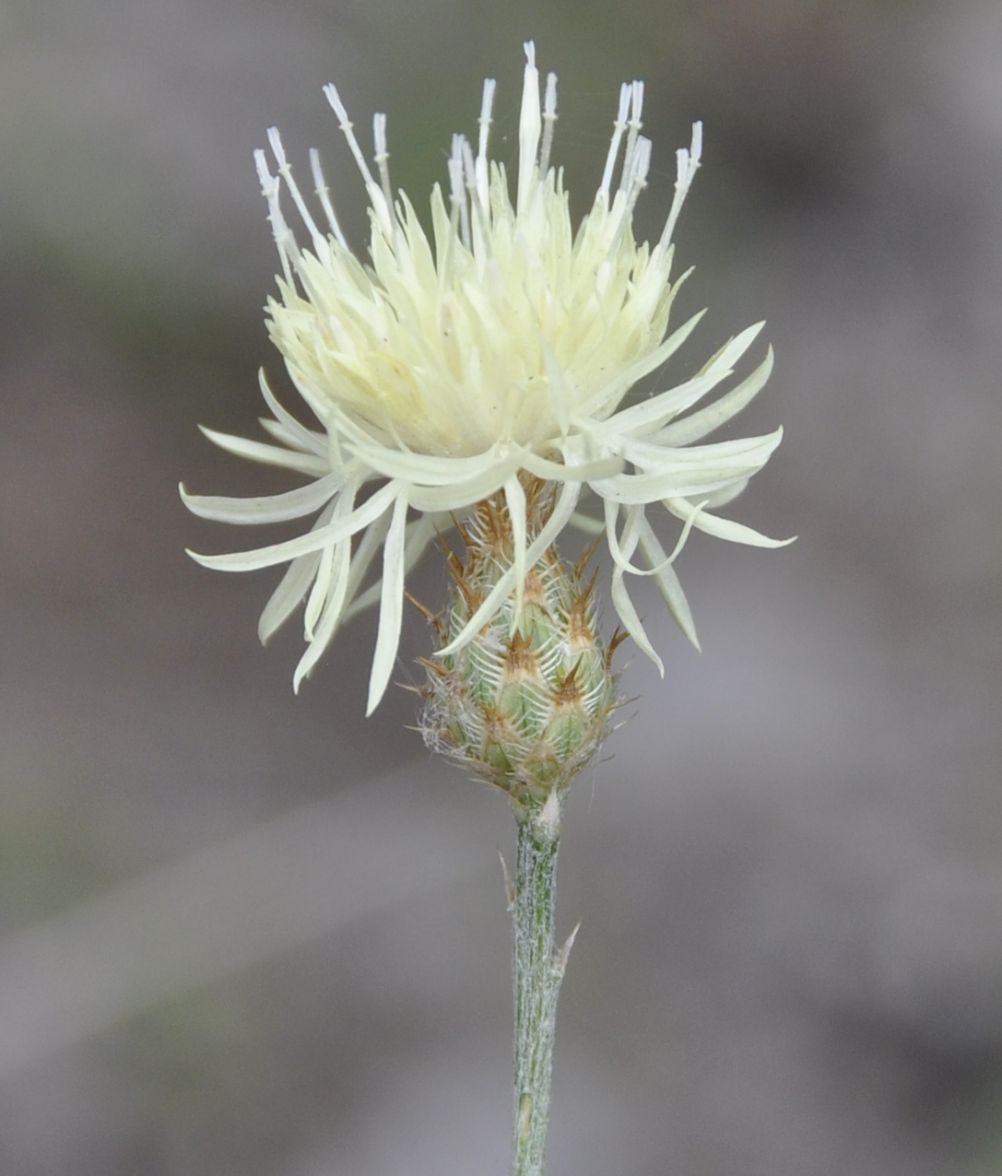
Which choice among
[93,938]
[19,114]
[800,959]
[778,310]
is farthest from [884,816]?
[19,114]

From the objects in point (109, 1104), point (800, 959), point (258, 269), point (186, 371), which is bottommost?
point (109, 1104)

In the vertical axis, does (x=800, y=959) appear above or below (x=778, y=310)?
below

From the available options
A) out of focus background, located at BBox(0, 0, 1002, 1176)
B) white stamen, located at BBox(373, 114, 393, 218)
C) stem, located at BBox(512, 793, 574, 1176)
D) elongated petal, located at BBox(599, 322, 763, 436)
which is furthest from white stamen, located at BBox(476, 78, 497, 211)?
out of focus background, located at BBox(0, 0, 1002, 1176)

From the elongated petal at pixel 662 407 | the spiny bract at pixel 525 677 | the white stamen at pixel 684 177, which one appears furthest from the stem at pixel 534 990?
the white stamen at pixel 684 177

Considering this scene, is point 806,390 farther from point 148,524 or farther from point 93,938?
point 93,938

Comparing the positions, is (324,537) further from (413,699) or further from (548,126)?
(413,699)

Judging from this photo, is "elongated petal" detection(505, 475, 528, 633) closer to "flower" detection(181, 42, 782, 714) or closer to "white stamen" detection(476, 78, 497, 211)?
"flower" detection(181, 42, 782, 714)

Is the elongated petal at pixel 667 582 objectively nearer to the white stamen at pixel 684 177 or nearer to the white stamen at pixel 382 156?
the white stamen at pixel 684 177
